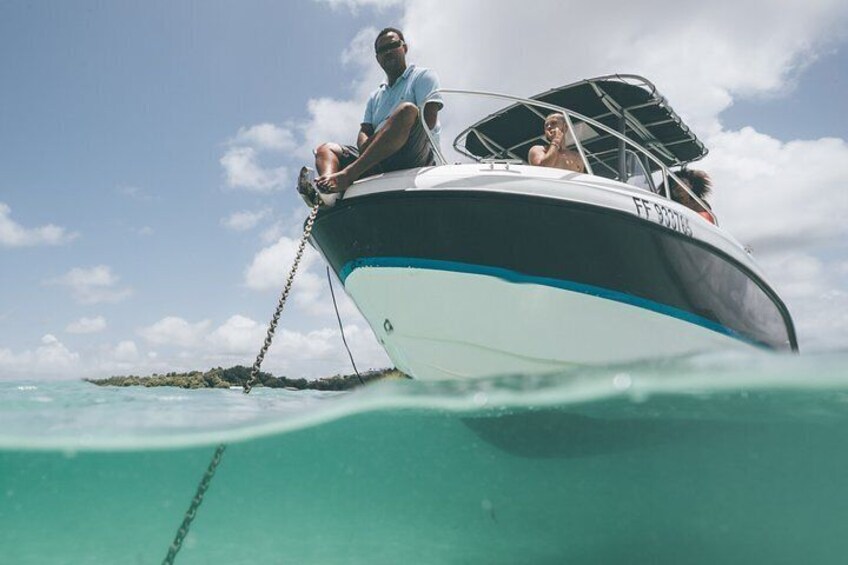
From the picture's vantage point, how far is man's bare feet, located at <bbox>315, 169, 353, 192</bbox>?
10.6 ft

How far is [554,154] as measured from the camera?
382 centimetres

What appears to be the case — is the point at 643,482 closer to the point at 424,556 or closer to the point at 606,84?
the point at 424,556

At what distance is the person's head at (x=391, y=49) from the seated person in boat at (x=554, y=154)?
1.21 metres

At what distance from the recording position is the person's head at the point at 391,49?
3.53 metres

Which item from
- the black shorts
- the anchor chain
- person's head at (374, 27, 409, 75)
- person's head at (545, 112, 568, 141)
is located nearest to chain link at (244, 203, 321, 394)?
the anchor chain

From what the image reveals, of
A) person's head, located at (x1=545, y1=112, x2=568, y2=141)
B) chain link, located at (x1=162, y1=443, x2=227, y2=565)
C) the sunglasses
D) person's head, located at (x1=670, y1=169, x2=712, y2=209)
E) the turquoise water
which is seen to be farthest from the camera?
the turquoise water

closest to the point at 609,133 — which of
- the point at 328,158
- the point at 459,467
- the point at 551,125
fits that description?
the point at 551,125

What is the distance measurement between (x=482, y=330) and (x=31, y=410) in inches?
239

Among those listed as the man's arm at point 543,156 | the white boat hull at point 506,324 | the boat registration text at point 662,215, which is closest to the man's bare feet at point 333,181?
the white boat hull at point 506,324

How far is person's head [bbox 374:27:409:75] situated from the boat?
486 millimetres

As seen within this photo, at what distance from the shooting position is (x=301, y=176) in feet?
10.6

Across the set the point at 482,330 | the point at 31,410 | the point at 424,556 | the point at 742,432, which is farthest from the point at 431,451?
the point at 482,330

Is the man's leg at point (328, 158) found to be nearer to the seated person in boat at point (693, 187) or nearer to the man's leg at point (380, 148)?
the man's leg at point (380, 148)

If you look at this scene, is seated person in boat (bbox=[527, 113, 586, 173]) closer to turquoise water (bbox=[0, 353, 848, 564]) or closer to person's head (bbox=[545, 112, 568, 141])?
person's head (bbox=[545, 112, 568, 141])
